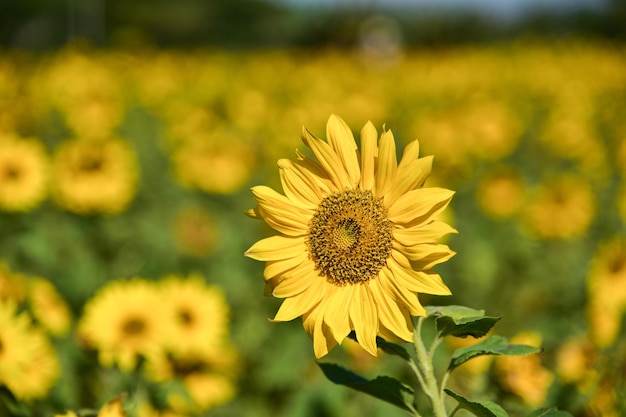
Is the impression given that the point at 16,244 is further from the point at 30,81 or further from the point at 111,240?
the point at 30,81

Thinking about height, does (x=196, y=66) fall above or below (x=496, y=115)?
above

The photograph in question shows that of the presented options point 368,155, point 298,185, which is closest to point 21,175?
point 298,185

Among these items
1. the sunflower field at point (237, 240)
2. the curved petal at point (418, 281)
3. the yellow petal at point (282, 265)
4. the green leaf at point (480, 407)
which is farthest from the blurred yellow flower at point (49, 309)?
the green leaf at point (480, 407)

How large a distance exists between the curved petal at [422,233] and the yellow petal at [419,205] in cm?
1

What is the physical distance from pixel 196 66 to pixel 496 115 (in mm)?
6109

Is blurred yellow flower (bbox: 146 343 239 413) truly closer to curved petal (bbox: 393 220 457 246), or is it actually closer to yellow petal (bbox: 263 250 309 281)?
yellow petal (bbox: 263 250 309 281)

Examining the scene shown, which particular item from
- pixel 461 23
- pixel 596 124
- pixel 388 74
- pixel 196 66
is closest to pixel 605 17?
pixel 461 23

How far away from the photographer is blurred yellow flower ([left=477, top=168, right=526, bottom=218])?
14.9 ft

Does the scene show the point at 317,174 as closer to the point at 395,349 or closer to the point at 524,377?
the point at 395,349

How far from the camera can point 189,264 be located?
4453mm

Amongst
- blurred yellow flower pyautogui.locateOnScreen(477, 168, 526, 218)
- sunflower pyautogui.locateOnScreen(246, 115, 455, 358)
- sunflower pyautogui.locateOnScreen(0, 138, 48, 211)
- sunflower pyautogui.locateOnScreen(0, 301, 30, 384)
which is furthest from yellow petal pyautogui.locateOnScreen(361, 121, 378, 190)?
blurred yellow flower pyautogui.locateOnScreen(477, 168, 526, 218)

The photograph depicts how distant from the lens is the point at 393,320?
1.33 m

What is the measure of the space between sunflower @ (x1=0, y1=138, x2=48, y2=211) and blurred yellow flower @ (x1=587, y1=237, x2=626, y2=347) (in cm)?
244

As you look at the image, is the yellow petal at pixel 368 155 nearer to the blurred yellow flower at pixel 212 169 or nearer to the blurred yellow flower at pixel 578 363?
the blurred yellow flower at pixel 578 363
